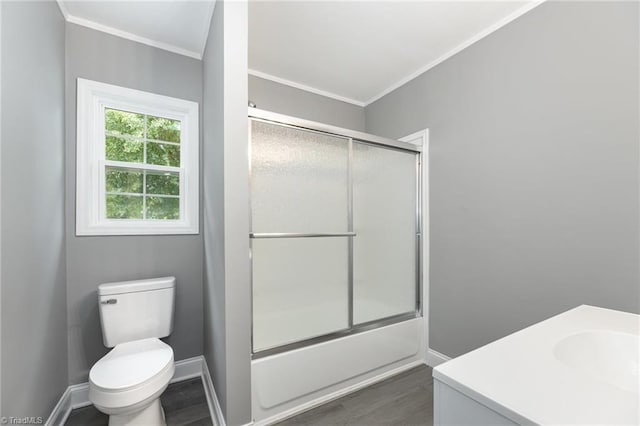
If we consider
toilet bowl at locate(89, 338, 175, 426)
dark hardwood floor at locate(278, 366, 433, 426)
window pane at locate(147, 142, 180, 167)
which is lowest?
dark hardwood floor at locate(278, 366, 433, 426)

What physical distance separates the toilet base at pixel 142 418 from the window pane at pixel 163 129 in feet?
5.86

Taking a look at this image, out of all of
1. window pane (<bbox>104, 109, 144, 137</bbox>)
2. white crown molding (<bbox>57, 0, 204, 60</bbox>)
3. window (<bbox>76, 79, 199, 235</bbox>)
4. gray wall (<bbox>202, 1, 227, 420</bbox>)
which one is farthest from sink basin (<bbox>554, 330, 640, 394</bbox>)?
window pane (<bbox>104, 109, 144, 137</bbox>)

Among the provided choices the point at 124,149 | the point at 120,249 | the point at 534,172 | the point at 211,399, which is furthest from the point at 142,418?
the point at 534,172

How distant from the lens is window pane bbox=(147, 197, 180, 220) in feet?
7.04

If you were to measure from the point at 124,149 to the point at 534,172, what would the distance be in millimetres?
2782

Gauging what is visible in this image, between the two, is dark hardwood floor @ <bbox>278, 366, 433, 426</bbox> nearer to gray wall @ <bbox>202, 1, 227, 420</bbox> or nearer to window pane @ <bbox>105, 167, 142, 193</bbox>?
gray wall @ <bbox>202, 1, 227, 420</bbox>

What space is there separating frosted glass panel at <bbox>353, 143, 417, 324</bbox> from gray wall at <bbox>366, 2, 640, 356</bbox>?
202 millimetres

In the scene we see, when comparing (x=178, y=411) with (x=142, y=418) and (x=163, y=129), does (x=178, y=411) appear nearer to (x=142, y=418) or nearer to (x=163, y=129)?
(x=142, y=418)

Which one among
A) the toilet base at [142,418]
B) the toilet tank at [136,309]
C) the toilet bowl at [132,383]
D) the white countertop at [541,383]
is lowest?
the toilet base at [142,418]

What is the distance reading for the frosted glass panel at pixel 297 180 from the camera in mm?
1758

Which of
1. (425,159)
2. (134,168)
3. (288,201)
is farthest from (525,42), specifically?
(134,168)

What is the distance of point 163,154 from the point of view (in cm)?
221

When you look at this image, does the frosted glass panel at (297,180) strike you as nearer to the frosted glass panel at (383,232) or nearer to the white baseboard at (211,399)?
the frosted glass panel at (383,232)

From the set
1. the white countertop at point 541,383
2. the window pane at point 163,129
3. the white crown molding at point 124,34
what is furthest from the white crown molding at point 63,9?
the white countertop at point 541,383
